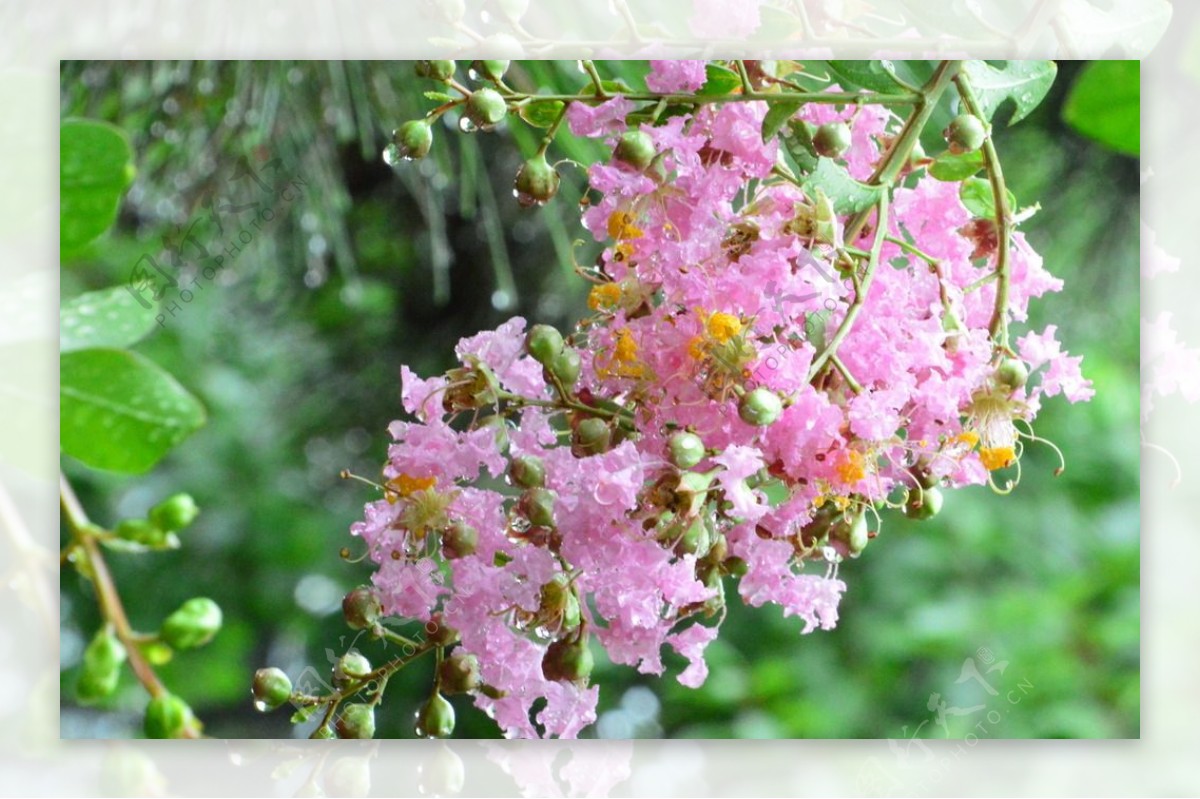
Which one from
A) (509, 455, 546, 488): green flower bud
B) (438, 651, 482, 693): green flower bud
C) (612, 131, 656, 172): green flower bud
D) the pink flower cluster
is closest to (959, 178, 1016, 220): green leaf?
the pink flower cluster

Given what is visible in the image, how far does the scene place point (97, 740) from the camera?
3.62ft

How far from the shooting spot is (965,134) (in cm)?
87

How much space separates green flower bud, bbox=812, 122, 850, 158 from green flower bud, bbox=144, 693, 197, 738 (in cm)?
50

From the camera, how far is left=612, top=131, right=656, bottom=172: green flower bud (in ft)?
2.78

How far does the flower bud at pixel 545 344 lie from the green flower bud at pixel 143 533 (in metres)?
0.31

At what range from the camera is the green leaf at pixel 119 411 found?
71 centimetres

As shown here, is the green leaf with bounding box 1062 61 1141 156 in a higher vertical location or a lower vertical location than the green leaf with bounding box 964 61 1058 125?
higher

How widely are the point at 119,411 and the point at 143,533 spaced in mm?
179

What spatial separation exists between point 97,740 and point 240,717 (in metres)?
0.12

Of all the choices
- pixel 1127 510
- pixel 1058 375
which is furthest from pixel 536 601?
pixel 1127 510

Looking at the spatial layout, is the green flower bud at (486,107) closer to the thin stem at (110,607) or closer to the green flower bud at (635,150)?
the green flower bud at (635,150)

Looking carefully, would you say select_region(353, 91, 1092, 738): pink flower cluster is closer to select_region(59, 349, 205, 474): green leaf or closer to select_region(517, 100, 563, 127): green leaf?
select_region(517, 100, 563, 127): green leaf

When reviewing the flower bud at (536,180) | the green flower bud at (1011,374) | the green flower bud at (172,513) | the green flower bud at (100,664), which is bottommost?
the green flower bud at (100,664)

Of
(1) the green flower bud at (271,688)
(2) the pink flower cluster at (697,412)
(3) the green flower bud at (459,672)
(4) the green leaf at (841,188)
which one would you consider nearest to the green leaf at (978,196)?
(2) the pink flower cluster at (697,412)
